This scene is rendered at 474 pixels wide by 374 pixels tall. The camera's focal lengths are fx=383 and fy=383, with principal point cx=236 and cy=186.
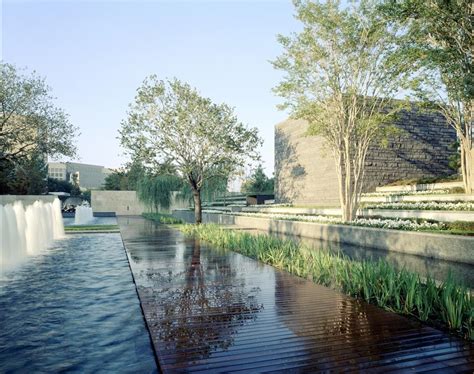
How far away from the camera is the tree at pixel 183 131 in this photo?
65.4 feet

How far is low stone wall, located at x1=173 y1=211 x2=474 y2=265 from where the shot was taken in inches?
353

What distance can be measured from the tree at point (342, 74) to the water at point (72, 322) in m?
9.92

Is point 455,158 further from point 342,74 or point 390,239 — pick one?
point 390,239

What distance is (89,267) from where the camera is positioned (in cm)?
945

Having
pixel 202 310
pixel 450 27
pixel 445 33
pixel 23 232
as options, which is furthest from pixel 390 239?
pixel 23 232

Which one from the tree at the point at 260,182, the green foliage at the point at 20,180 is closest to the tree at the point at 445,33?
the green foliage at the point at 20,180

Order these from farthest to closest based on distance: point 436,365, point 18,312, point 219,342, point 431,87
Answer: point 431,87, point 18,312, point 219,342, point 436,365

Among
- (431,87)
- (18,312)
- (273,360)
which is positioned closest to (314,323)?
(273,360)

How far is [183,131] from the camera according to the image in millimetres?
20078

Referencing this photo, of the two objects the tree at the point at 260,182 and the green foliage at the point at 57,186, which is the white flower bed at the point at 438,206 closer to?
the tree at the point at 260,182

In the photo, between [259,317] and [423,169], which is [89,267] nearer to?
[259,317]

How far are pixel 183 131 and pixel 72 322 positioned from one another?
51.3ft

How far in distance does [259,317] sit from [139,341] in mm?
1461

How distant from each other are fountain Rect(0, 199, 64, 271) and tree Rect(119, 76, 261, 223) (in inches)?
223
